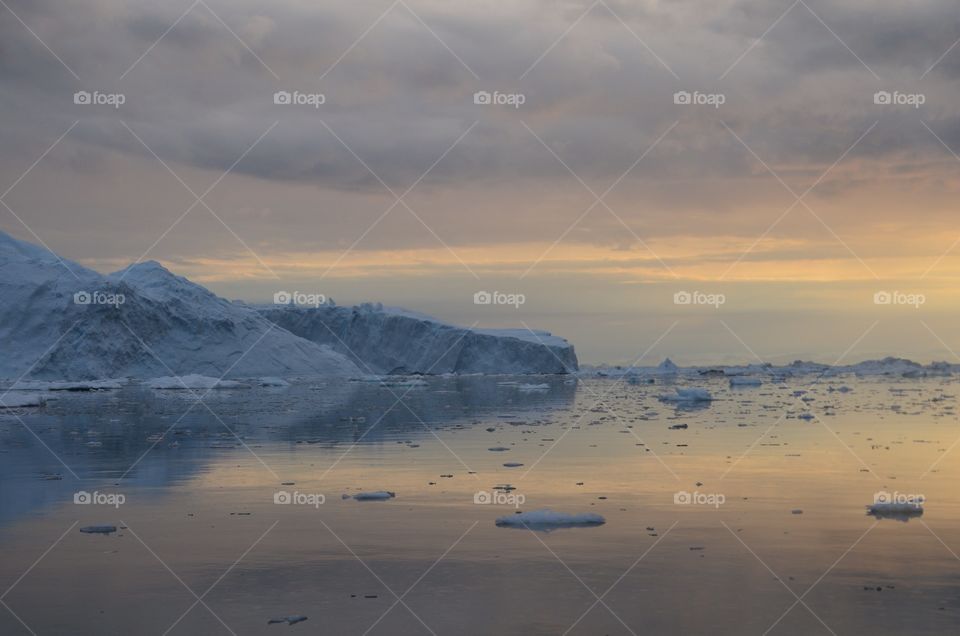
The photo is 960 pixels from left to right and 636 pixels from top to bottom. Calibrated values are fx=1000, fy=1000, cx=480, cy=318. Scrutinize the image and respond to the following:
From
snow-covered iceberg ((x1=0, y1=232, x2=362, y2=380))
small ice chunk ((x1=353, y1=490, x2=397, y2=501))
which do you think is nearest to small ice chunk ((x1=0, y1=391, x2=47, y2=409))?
small ice chunk ((x1=353, y1=490, x2=397, y2=501))

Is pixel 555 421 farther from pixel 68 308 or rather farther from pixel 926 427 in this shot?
pixel 68 308

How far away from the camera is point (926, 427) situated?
28266 mm

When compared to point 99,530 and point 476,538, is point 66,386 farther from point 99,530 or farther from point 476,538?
point 476,538

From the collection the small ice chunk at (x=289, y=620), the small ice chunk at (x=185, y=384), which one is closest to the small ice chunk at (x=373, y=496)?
the small ice chunk at (x=289, y=620)

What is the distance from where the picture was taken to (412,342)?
342ft

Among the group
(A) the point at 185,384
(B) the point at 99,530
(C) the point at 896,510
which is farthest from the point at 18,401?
(C) the point at 896,510

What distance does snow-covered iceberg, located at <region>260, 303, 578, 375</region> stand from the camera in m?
104

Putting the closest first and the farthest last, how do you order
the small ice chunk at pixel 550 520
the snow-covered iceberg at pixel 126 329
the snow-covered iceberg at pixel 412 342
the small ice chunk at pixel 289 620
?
the small ice chunk at pixel 289 620 → the small ice chunk at pixel 550 520 → the snow-covered iceberg at pixel 126 329 → the snow-covered iceberg at pixel 412 342

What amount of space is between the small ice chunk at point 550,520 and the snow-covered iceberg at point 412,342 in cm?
9140

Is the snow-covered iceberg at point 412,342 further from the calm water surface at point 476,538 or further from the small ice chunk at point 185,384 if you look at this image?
the calm water surface at point 476,538

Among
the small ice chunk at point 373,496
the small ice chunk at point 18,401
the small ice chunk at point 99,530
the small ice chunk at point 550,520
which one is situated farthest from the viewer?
the small ice chunk at point 18,401

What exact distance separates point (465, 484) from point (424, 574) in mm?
6424

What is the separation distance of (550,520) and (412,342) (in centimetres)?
9221

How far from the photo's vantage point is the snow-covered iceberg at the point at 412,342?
10419 cm
